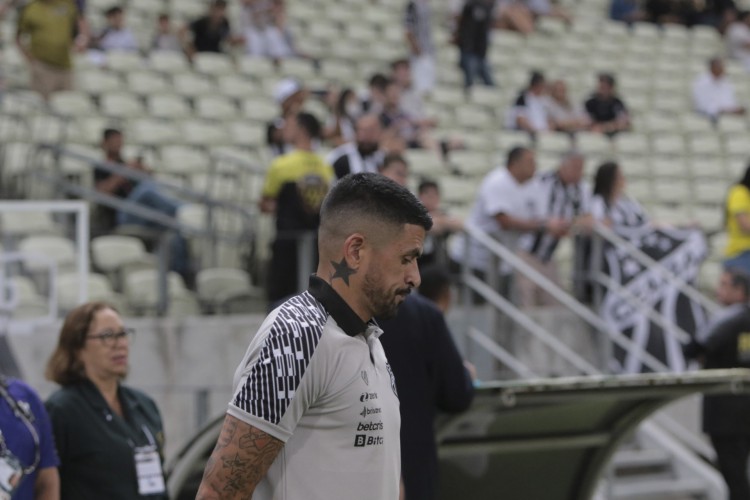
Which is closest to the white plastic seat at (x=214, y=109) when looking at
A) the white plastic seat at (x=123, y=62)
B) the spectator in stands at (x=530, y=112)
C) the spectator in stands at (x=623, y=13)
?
the white plastic seat at (x=123, y=62)

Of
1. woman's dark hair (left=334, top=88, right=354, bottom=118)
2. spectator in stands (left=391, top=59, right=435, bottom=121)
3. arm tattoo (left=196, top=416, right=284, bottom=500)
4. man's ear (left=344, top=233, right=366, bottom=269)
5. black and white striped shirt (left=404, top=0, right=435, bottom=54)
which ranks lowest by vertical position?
arm tattoo (left=196, top=416, right=284, bottom=500)

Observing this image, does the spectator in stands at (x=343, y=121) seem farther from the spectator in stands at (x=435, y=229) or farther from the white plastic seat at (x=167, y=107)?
the spectator in stands at (x=435, y=229)

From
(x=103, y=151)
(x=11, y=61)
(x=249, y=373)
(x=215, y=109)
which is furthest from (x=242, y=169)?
(x=249, y=373)

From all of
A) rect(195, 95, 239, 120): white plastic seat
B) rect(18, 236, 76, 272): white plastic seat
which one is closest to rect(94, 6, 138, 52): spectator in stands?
rect(195, 95, 239, 120): white plastic seat

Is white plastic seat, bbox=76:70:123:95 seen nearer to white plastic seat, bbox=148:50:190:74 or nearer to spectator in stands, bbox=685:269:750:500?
white plastic seat, bbox=148:50:190:74

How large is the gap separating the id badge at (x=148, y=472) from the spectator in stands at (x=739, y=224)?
6246 mm

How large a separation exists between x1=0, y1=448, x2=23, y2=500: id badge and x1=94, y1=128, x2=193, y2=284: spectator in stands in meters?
6.07

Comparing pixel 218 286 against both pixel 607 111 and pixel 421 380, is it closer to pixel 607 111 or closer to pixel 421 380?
pixel 421 380

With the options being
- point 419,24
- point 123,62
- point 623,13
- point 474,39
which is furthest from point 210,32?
point 623,13

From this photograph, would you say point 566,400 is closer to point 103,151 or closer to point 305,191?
point 305,191

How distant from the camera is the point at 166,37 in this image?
52.7 ft

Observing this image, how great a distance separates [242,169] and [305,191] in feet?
8.72

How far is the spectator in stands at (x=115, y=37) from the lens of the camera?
15.4 metres

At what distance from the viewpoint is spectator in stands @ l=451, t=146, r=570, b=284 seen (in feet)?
34.5
